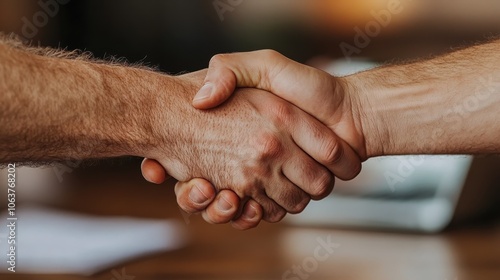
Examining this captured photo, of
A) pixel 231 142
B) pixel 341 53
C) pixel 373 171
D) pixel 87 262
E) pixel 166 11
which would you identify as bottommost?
pixel 231 142

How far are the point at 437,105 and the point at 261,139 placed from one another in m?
0.41

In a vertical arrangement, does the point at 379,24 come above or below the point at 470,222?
above

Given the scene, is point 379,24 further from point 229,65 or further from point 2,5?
point 229,65

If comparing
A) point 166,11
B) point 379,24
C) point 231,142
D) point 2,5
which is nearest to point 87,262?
point 231,142

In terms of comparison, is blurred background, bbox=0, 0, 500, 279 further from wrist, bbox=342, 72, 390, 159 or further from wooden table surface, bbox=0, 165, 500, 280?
wrist, bbox=342, 72, 390, 159

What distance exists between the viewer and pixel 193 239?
3.58 m

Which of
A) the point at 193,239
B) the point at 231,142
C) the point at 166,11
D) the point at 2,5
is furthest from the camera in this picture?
the point at 166,11

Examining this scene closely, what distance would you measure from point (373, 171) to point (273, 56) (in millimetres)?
2605

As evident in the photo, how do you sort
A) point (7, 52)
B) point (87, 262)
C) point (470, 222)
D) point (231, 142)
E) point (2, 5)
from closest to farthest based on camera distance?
point (7, 52), point (231, 142), point (87, 262), point (470, 222), point (2, 5)
